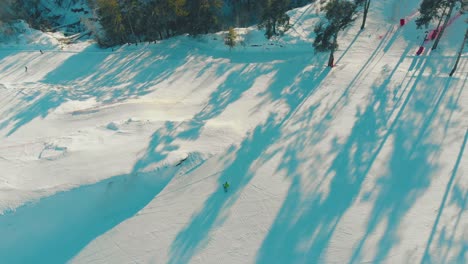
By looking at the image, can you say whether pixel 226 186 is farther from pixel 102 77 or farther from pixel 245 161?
pixel 102 77

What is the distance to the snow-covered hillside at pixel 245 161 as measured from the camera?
16.4 meters

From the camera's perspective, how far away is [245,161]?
2022cm

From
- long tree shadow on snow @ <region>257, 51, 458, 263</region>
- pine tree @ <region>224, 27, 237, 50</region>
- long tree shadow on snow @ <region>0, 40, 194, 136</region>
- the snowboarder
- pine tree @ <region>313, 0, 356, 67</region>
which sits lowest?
long tree shadow on snow @ <region>257, 51, 458, 263</region>

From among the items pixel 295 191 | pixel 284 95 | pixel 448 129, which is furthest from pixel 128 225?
pixel 448 129

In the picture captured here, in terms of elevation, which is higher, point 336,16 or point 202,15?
point 202,15

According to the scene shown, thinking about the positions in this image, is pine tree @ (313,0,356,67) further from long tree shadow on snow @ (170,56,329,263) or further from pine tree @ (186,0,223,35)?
pine tree @ (186,0,223,35)

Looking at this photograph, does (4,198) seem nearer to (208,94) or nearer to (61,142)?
(61,142)

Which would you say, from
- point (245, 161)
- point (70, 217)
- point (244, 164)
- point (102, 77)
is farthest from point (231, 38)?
point (70, 217)

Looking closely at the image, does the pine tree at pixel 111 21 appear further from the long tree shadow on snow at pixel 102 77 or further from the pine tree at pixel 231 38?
the pine tree at pixel 231 38

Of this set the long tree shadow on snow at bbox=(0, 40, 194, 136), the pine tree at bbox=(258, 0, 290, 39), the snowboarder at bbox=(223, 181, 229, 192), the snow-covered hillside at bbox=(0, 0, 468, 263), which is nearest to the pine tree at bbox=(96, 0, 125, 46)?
the long tree shadow on snow at bbox=(0, 40, 194, 136)

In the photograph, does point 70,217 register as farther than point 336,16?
No

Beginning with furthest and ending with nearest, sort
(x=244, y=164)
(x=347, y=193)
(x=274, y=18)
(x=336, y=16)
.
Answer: (x=274, y=18) → (x=336, y=16) → (x=244, y=164) → (x=347, y=193)

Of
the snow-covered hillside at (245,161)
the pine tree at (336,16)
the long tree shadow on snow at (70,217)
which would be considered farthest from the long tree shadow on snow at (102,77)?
the pine tree at (336,16)

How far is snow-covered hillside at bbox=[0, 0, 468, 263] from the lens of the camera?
53.9ft
